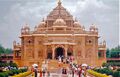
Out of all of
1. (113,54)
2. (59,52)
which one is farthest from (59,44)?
(113,54)

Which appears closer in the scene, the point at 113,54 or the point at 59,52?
the point at 59,52

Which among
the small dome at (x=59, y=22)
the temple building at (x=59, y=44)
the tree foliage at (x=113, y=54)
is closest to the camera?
the temple building at (x=59, y=44)

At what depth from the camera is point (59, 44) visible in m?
54.5

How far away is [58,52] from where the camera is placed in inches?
2271

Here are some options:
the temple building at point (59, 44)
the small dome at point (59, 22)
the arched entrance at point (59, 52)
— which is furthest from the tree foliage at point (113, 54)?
the small dome at point (59, 22)

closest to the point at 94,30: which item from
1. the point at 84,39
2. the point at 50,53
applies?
the point at 84,39

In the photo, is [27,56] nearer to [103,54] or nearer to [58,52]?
[58,52]

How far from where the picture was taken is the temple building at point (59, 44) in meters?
55.2

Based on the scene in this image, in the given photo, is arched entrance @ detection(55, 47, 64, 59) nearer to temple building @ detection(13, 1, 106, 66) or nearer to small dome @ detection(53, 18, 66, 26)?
temple building @ detection(13, 1, 106, 66)

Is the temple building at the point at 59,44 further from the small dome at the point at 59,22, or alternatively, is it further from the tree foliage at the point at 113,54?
the tree foliage at the point at 113,54

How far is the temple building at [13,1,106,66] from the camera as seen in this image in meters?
55.2

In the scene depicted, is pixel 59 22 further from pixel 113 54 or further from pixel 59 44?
pixel 113 54

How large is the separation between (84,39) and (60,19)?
12.6ft

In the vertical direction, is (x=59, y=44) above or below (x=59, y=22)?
below
